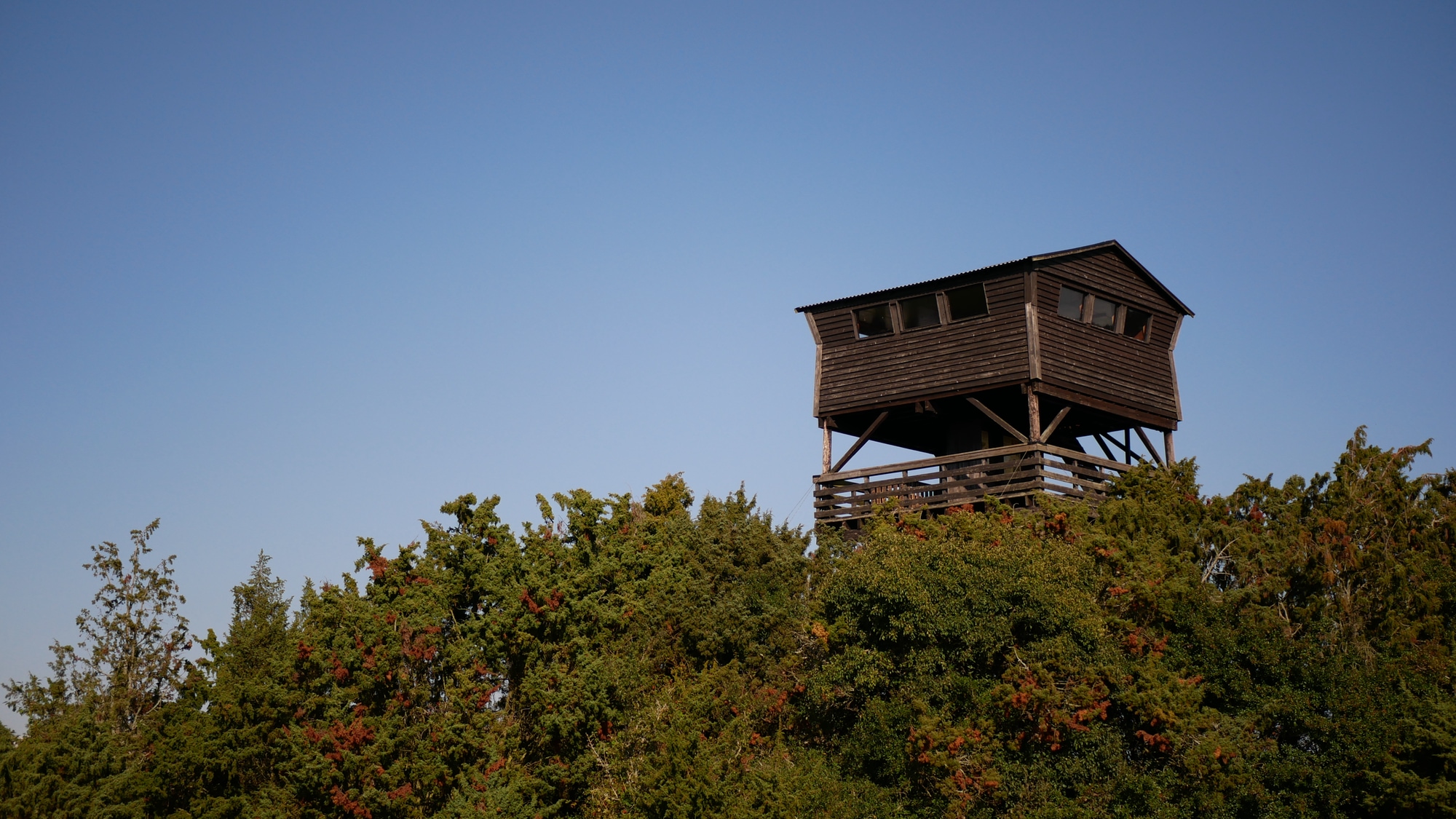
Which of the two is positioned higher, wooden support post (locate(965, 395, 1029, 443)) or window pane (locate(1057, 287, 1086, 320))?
window pane (locate(1057, 287, 1086, 320))

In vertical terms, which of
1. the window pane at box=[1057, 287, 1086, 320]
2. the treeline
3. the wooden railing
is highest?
the window pane at box=[1057, 287, 1086, 320]


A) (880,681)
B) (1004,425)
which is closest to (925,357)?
(1004,425)

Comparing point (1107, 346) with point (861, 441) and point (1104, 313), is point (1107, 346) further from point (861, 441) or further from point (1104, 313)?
point (861, 441)

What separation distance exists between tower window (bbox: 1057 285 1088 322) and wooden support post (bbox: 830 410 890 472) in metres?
5.26

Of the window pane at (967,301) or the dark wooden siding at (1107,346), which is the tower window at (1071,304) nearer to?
the dark wooden siding at (1107,346)

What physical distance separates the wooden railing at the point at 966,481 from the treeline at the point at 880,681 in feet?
5.15

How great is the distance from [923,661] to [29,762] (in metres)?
19.6

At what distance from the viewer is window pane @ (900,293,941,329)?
32812 mm

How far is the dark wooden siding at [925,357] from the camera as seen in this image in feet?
102

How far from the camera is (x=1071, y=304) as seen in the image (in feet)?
106

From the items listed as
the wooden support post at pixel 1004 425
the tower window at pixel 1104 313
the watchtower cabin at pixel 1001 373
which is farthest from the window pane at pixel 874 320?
the tower window at pixel 1104 313

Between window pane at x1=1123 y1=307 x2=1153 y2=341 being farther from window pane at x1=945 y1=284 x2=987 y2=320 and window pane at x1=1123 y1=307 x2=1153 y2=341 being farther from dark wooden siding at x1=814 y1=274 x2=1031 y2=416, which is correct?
window pane at x1=945 y1=284 x2=987 y2=320

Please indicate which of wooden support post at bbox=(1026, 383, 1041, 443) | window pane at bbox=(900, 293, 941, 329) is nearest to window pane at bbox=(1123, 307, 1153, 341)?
wooden support post at bbox=(1026, 383, 1041, 443)

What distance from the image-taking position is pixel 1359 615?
25047mm
